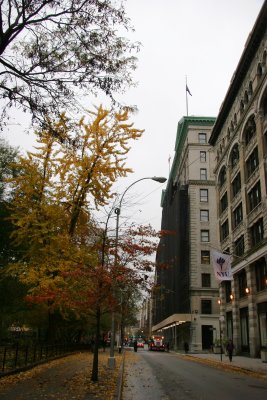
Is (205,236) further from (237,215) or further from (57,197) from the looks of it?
(57,197)

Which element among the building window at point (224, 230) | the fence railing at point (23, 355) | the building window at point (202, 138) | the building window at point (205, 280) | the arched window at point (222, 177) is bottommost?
the fence railing at point (23, 355)

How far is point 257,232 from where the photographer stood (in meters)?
39.8

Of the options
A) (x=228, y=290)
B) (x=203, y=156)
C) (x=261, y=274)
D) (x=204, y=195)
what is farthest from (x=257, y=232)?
(x=203, y=156)

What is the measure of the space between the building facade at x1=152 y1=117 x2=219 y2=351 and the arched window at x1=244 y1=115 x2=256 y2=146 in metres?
24.4

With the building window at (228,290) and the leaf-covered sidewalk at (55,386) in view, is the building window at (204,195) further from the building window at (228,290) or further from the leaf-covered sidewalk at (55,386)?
the leaf-covered sidewalk at (55,386)

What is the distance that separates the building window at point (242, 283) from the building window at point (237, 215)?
5623 mm

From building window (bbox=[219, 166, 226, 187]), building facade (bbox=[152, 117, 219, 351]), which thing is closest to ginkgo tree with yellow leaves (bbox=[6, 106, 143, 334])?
building window (bbox=[219, 166, 226, 187])

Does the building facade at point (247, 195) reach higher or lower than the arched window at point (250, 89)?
lower

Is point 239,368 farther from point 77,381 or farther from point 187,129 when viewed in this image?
point 187,129

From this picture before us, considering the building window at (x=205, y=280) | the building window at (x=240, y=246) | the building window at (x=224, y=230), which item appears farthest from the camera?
the building window at (x=205, y=280)

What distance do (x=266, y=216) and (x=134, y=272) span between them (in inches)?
846

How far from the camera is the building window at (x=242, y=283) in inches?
1720

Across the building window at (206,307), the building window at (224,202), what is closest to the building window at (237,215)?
the building window at (224,202)

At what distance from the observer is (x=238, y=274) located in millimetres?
45906
